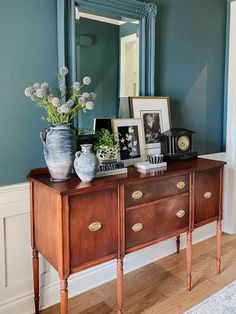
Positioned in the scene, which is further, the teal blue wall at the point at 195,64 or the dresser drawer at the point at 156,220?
the teal blue wall at the point at 195,64

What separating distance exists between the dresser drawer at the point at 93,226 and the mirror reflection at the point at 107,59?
64cm

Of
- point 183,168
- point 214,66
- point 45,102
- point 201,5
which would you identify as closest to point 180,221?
point 183,168

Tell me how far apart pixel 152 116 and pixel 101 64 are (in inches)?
22.0

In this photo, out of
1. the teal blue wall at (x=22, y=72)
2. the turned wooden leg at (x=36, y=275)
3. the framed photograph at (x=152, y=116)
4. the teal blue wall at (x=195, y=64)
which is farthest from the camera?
the teal blue wall at (x=195, y=64)

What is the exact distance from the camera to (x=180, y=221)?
2.09 metres

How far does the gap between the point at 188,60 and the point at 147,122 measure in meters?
0.80

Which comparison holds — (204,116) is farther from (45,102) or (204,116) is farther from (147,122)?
(45,102)

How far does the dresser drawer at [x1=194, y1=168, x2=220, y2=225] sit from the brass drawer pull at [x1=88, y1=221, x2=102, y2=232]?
2.70 feet

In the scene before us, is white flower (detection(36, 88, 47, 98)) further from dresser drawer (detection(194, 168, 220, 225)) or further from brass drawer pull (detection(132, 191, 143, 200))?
dresser drawer (detection(194, 168, 220, 225))

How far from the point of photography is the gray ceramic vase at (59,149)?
1.65m

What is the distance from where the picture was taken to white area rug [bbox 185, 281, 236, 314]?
1.95 meters

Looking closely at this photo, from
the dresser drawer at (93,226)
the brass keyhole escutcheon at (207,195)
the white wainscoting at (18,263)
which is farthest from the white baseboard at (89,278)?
the brass keyhole escutcheon at (207,195)

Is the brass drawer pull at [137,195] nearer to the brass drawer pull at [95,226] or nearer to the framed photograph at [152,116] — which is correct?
the brass drawer pull at [95,226]

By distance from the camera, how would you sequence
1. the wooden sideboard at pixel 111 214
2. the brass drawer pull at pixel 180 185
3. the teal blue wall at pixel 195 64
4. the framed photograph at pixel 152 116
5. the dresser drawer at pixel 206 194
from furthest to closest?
the teal blue wall at pixel 195 64 < the framed photograph at pixel 152 116 < the dresser drawer at pixel 206 194 < the brass drawer pull at pixel 180 185 < the wooden sideboard at pixel 111 214
